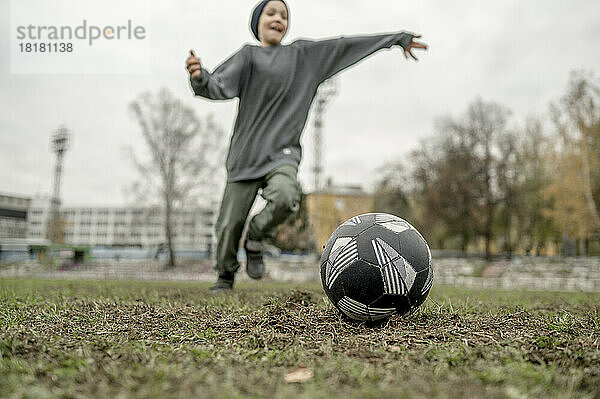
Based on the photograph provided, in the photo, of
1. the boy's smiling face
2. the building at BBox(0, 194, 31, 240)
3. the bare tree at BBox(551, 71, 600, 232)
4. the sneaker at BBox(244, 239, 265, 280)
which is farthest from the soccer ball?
the building at BBox(0, 194, 31, 240)

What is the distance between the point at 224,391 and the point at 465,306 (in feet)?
11.9

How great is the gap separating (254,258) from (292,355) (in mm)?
4419

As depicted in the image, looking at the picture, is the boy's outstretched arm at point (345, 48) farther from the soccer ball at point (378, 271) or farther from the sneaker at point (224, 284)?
the soccer ball at point (378, 271)

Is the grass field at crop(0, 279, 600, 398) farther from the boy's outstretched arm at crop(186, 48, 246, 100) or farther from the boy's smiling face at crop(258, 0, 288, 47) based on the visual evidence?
the boy's smiling face at crop(258, 0, 288, 47)

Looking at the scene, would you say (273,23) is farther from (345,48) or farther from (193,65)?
(193,65)

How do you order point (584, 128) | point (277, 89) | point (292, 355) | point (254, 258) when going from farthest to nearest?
point (584, 128)
point (254, 258)
point (277, 89)
point (292, 355)

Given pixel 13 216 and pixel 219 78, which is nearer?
pixel 219 78

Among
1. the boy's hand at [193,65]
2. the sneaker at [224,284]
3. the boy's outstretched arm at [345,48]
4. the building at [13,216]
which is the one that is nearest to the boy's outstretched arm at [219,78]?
the boy's hand at [193,65]

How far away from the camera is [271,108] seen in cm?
657

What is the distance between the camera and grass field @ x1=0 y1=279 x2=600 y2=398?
2064mm

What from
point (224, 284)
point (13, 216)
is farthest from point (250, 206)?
point (13, 216)

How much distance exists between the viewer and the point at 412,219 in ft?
151

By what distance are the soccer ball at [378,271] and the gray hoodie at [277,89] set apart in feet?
9.15

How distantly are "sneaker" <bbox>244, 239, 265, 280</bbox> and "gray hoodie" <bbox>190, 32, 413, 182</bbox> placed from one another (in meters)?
0.94
